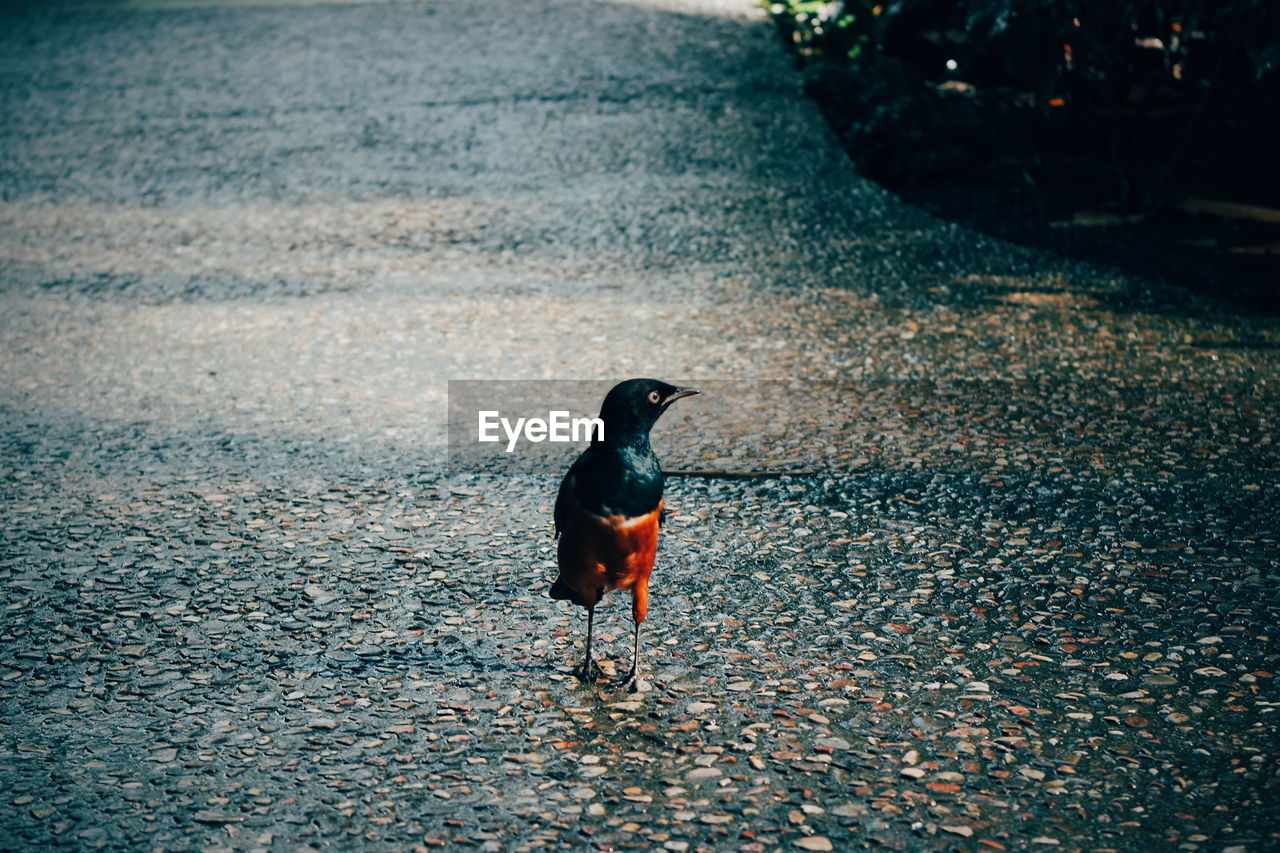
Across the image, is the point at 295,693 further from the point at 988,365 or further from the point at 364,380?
the point at 988,365

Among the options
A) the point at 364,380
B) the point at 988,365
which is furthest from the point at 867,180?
the point at 364,380

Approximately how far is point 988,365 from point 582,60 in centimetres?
631

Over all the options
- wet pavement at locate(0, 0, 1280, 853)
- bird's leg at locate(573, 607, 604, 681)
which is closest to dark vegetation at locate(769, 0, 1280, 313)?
wet pavement at locate(0, 0, 1280, 853)

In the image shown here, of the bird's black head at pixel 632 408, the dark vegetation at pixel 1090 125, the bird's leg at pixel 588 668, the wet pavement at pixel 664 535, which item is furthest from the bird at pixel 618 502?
the dark vegetation at pixel 1090 125

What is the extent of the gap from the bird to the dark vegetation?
401 cm

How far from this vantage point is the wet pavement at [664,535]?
9.21ft

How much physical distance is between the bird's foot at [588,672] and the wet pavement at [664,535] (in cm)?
3

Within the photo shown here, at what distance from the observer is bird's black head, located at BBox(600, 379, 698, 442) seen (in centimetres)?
303

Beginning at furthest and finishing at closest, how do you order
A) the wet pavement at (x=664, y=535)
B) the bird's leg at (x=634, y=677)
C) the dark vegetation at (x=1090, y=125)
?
1. the dark vegetation at (x=1090, y=125)
2. the bird's leg at (x=634, y=677)
3. the wet pavement at (x=664, y=535)

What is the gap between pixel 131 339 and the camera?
593 cm

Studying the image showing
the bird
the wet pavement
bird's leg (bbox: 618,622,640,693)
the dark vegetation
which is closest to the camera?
the wet pavement

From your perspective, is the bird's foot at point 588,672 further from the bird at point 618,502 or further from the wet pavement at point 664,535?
the bird at point 618,502

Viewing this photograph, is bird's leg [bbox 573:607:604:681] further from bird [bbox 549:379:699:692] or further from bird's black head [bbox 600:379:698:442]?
bird's black head [bbox 600:379:698:442]

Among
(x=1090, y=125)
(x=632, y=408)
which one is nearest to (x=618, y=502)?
(x=632, y=408)
